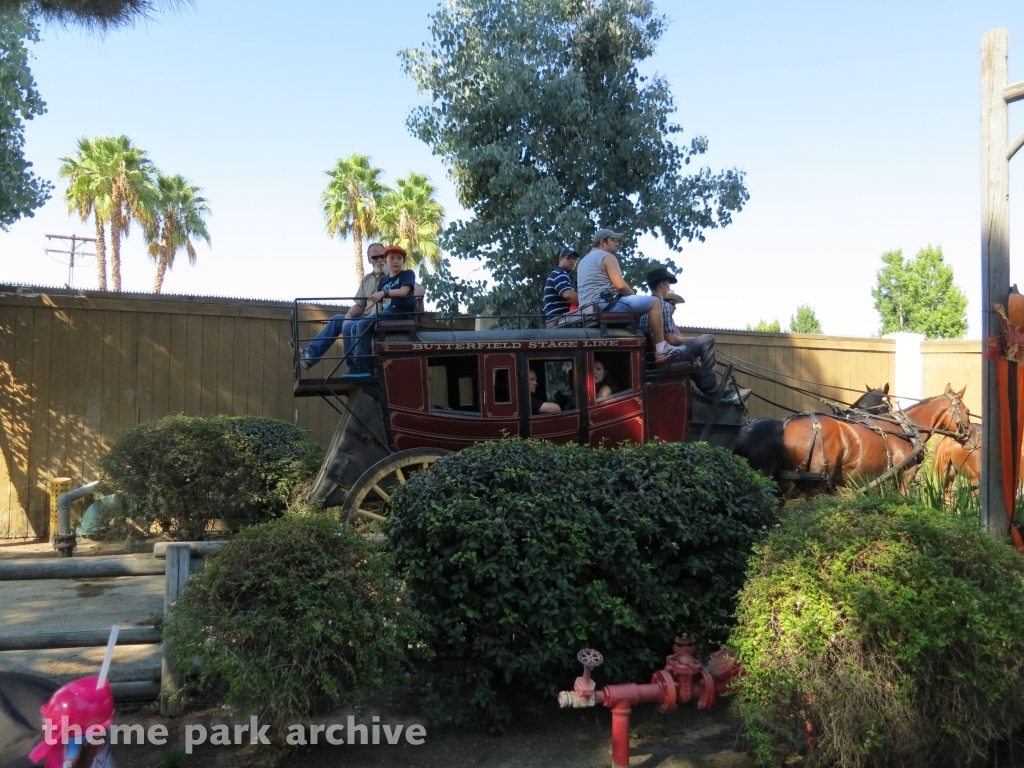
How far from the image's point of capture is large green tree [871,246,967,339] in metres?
47.1

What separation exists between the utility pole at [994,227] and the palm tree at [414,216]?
23573mm

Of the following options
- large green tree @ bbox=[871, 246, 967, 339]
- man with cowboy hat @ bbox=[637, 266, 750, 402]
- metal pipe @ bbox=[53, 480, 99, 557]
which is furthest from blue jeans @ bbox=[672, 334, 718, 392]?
large green tree @ bbox=[871, 246, 967, 339]

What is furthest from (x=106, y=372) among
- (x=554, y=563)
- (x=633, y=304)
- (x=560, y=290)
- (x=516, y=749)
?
(x=516, y=749)

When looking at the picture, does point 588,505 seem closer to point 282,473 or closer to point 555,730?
point 555,730

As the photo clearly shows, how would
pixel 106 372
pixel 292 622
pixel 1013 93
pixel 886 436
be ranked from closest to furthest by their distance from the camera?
pixel 292 622 < pixel 1013 93 < pixel 886 436 < pixel 106 372

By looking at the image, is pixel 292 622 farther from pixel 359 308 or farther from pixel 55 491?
pixel 55 491

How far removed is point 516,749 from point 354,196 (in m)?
26.9

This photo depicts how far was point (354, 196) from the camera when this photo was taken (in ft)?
96.6

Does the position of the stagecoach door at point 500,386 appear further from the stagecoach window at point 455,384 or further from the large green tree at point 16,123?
the large green tree at point 16,123

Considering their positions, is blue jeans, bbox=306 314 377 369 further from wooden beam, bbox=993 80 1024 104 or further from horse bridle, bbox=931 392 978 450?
horse bridle, bbox=931 392 978 450

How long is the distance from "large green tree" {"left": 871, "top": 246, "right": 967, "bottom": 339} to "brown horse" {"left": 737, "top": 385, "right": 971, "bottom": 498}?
40.1 m

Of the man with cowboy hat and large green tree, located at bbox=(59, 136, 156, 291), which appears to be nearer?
the man with cowboy hat

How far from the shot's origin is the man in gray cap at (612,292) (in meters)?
8.48

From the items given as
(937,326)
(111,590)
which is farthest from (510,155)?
(937,326)
